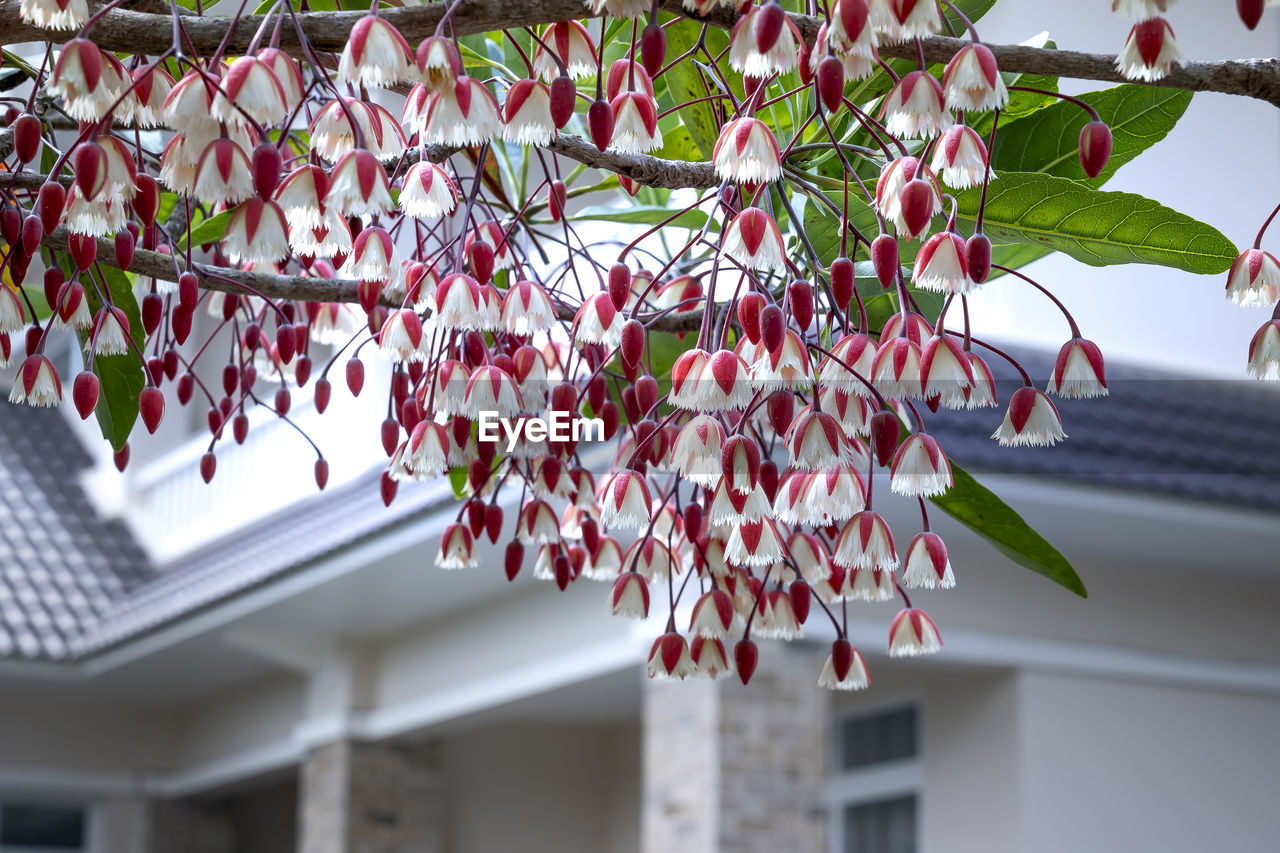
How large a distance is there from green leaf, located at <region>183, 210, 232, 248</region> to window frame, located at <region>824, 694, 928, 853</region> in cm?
510

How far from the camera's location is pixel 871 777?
6.93 m

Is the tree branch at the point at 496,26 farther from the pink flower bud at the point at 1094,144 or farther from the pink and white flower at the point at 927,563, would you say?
the pink and white flower at the point at 927,563

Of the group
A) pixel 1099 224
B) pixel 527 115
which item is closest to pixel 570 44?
pixel 527 115

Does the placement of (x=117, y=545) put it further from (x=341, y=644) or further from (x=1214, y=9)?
(x=1214, y=9)

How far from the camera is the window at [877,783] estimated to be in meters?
6.68

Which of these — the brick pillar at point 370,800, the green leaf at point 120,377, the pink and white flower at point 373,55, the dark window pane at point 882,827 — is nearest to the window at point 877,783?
the dark window pane at point 882,827

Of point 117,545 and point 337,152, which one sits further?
point 117,545

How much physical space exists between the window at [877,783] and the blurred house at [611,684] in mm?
16

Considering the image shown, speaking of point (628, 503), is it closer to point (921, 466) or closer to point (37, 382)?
point (921, 466)

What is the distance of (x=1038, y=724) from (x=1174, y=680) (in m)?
0.63

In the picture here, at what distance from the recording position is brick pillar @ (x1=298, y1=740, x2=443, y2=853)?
761 centimetres

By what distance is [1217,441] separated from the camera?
249 inches

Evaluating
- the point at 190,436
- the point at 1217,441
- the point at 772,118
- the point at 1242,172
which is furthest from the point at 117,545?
the point at 772,118

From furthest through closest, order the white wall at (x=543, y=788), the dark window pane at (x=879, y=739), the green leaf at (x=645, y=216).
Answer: the white wall at (x=543, y=788)
the dark window pane at (x=879, y=739)
the green leaf at (x=645, y=216)
